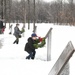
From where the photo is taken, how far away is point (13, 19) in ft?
306

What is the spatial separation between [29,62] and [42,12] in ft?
323

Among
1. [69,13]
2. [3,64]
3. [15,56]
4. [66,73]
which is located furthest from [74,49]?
[69,13]

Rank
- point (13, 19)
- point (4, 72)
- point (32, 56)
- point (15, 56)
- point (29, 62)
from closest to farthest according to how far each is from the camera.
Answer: point (4, 72)
point (29, 62)
point (32, 56)
point (15, 56)
point (13, 19)

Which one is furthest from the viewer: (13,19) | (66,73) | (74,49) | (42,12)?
(42,12)

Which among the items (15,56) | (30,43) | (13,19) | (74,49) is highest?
(74,49)

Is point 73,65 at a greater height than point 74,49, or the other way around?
point 74,49

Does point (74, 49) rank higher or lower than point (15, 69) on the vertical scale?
higher

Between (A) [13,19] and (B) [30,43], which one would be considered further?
(A) [13,19]

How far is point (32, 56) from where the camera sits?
12.5 meters

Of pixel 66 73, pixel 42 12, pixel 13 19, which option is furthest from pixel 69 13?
pixel 66 73

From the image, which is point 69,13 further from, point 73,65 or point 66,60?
point 66,60

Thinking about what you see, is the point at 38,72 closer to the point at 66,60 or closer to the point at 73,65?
the point at 73,65

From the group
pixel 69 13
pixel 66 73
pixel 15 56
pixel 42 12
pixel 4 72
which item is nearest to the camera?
pixel 66 73

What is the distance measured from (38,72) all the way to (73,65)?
1.76 meters
